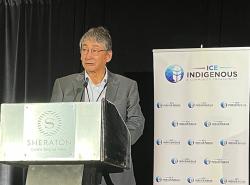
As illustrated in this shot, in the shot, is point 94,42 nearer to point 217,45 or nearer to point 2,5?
point 217,45

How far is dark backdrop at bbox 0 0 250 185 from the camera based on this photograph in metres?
4.97

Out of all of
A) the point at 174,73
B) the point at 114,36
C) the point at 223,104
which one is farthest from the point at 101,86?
the point at 114,36

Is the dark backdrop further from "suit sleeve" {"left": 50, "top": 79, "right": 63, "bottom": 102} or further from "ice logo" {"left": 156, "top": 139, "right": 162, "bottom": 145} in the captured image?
"suit sleeve" {"left": 50, "top": 79, "right": 63, "bottom": 102}

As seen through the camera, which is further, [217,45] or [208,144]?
[217,45]

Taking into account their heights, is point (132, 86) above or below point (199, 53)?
below

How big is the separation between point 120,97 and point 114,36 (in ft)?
6.26

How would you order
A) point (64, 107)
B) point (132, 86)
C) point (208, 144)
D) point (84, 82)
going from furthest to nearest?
point (208, 144) < point (132, 86) < point (84, 82) < point (64, 107)

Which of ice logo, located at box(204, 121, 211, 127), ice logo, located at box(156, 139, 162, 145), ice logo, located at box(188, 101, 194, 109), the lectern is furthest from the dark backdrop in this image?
the lectern

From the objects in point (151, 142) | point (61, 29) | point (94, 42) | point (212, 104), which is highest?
point (61, 29)

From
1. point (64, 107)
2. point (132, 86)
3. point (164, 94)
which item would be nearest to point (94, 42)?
point (132, 86)

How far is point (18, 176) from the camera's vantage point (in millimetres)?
5297

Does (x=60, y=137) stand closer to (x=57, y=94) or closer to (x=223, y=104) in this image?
(x=57, y=94)

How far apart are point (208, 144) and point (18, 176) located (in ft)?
6.58

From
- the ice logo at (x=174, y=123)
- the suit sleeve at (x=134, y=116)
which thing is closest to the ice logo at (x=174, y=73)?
the ice logo at (x=174, y=123)
